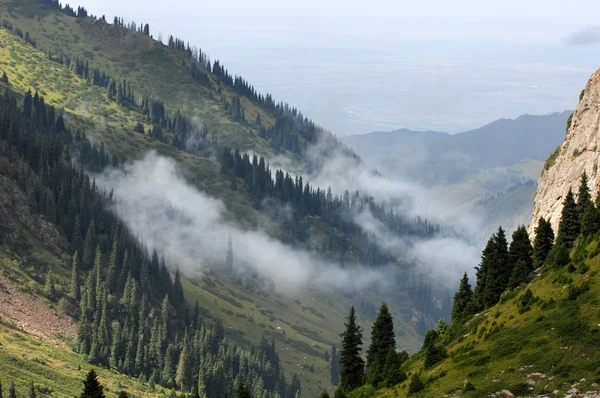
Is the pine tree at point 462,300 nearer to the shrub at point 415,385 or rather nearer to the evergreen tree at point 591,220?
the evergreen tree at point 591,220

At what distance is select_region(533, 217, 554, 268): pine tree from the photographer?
8806cm

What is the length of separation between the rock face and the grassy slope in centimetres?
2350

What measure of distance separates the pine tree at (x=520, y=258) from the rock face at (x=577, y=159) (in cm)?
646

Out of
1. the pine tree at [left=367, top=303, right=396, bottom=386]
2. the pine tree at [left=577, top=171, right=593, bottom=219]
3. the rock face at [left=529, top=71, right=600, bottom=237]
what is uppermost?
the rock face at [left=529, top=71, right=600, bottom=237]

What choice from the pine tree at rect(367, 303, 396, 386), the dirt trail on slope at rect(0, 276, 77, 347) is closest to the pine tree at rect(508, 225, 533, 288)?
the pine tree at rect(367, 303, 396, 386)

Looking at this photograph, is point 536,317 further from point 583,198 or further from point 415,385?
point 583,198

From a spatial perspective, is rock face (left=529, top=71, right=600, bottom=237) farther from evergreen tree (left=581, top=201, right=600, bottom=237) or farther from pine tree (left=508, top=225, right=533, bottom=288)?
evergreen tree (left=581, top=201, right=600, bottom=237)

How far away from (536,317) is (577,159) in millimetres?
42713

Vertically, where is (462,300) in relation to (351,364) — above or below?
above

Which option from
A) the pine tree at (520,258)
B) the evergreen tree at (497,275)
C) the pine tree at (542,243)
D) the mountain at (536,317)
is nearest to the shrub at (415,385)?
the mountain at (536,317)

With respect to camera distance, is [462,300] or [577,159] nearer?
[577,159]

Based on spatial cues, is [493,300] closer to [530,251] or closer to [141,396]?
[530,251]

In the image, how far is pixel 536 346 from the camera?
58312 millimetres

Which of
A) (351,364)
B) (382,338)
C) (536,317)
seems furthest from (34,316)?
(536,317)
